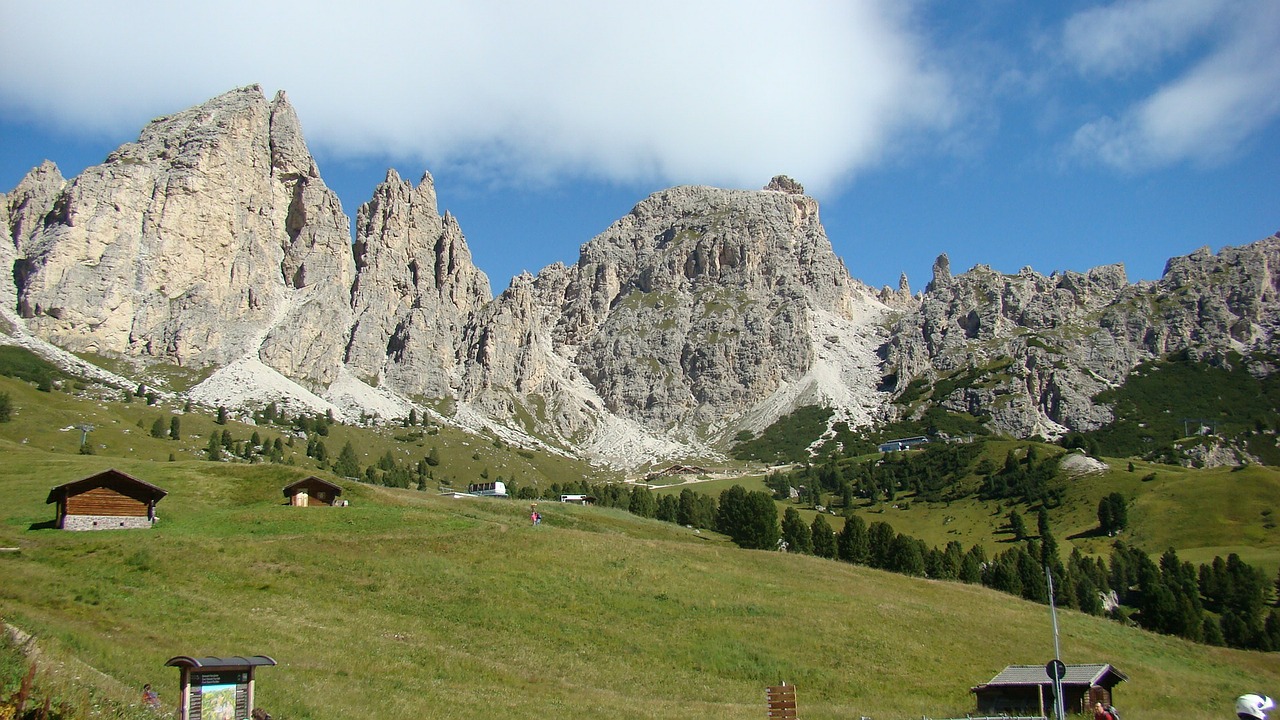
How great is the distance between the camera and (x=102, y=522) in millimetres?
53594

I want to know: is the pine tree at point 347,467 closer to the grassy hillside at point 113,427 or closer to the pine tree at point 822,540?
the grassy hillside at point 113,427

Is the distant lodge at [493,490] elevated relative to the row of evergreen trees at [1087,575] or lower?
elevated

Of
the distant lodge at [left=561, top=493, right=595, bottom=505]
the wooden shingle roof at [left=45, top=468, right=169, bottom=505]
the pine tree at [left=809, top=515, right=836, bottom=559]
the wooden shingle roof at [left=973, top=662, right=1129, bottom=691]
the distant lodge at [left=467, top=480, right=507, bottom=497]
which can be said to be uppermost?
the distant lodge at [left=467, top=480, right=507, bottom=497]

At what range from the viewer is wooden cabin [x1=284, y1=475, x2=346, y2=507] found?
69.9 m

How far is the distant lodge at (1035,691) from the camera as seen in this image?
37156 millimetres

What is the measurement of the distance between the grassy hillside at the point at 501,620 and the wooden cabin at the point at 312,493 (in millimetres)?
1792

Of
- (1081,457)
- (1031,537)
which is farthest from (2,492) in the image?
(1081,457)

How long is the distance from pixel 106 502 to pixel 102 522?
4.45 ft

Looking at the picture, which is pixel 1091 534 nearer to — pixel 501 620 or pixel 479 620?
pixel 501 620

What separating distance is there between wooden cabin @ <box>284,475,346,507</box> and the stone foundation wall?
562 inches

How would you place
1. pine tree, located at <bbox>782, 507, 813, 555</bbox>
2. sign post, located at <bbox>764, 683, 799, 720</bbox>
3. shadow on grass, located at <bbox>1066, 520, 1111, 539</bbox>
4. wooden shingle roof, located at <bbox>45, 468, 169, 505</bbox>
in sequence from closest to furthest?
sign post, located at <bbox>764, 683, 799, 720</bbox> → wooden shingle roof, located at <bbox>45, 468, 169, 505</bbox> → pine tree, located at <bbox>782, 507, 813, 555</bbox> → shadow on grass, located at <bbox>1066, 520, 1111, 539</bbox>

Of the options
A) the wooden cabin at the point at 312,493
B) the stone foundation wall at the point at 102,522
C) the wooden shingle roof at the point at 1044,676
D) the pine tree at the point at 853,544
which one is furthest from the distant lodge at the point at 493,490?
the wooden shingle roof at the point at 1044,676

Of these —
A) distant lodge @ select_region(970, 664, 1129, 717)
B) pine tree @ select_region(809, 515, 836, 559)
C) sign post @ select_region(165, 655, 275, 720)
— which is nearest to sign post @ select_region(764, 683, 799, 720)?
sign post @ select_region(165, 655, 275, 720)

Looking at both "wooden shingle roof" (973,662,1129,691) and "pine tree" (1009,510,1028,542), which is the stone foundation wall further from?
"pine tree" (1009,510,1028,542)
